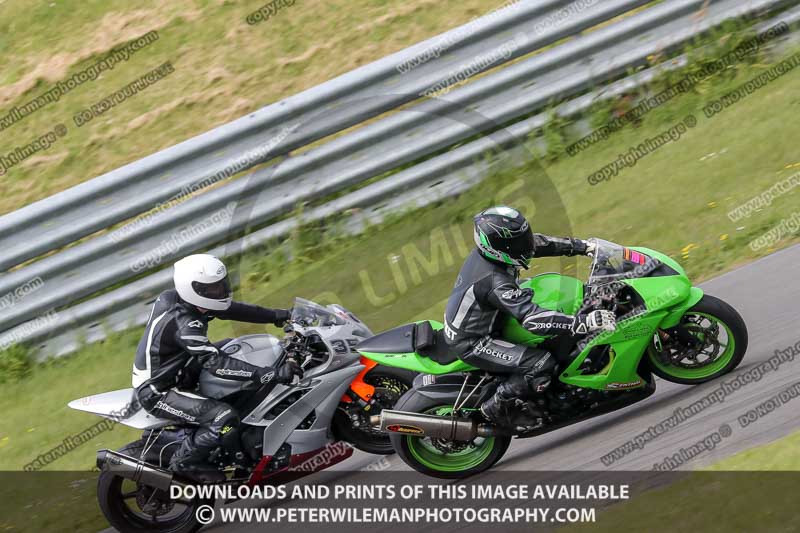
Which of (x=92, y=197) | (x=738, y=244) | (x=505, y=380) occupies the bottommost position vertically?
(x=738, y=244)

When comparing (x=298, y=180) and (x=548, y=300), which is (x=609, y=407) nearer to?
(x=548, y=300)

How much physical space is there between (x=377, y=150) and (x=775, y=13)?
15.8ft

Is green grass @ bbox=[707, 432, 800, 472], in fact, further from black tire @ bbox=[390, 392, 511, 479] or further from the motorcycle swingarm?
black tire @ bbox=[390, 392, 511, 479]

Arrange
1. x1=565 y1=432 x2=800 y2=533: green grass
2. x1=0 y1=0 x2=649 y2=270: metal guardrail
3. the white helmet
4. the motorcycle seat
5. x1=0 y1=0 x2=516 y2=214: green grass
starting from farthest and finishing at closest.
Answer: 1. x1=0 y1=0 x2=516 y2=214: green grass
2. x1=0 y1=0 x2=649 y2=270: metal guardrail
3. the white helmet
4. the motorcycle seat
5. x1=565 y1=432 x2=800 y2=533: green grass

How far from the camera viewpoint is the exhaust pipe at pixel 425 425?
698cm

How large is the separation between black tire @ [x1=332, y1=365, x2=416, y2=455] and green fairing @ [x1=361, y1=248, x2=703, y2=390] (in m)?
0.41

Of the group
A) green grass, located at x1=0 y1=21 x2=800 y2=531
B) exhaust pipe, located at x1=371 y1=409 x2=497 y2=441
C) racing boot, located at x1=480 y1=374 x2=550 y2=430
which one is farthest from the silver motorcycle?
green grass, located at x1=0 y1=21 x2=800 y2=531

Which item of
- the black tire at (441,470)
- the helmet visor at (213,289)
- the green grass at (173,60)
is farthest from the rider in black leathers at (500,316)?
the green grass at (173,60)

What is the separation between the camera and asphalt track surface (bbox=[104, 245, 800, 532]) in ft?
21.2

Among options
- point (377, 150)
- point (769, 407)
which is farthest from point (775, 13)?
point (769, 407)

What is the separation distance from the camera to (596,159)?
11.1m

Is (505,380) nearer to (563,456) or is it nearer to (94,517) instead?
(563,456)

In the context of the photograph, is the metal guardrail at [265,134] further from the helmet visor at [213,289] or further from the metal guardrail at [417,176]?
the helmet visor at [213,289]

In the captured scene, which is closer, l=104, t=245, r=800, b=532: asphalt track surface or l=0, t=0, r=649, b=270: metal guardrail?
l=104, t=245, r=800, b=532: asphalt track surface
